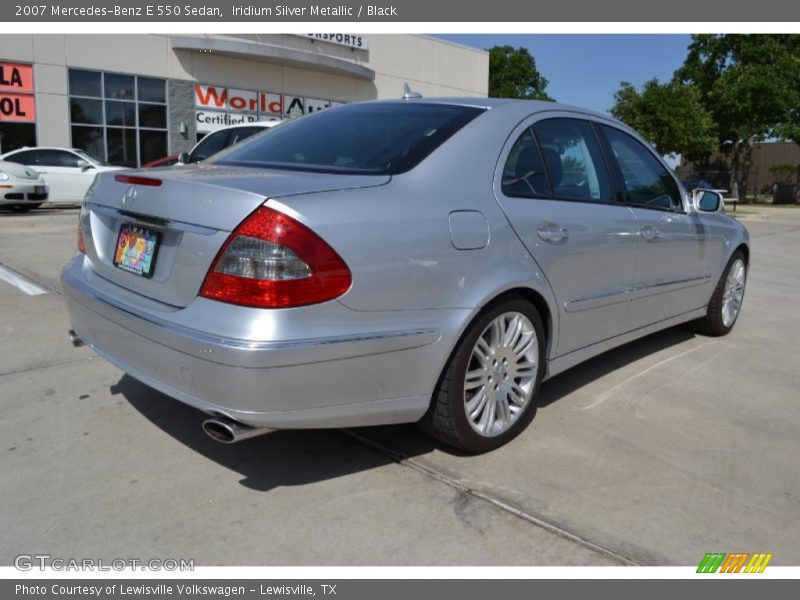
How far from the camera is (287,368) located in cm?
245

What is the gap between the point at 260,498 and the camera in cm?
282

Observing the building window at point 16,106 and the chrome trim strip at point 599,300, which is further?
the building window at point 16,106

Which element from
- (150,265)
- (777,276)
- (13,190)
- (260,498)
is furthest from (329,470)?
(13,190)

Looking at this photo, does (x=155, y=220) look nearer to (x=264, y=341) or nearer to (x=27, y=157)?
(x=264, y=341)

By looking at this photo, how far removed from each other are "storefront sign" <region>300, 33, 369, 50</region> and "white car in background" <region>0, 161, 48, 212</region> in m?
12.6

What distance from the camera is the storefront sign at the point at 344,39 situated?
24391mm

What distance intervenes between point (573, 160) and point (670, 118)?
2495 centimetres

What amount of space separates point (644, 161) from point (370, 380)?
276cm

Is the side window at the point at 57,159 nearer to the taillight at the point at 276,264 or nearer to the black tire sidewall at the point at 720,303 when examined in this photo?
the black tire sidewall at the point at 720,303

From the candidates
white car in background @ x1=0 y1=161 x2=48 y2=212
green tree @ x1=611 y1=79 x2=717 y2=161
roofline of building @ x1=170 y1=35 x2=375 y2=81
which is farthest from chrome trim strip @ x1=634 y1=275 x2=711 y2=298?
green tree @ x1=611 y1=79 x2=717 y2=161

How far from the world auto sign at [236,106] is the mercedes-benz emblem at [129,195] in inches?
753

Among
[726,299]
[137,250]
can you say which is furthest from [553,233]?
[726,299]

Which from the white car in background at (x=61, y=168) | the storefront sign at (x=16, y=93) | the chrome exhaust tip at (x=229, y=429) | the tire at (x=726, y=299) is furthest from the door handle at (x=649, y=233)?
the storefront sign at (x=16, y=93)

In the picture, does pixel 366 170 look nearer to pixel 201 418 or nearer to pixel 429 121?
pixel 429 121
